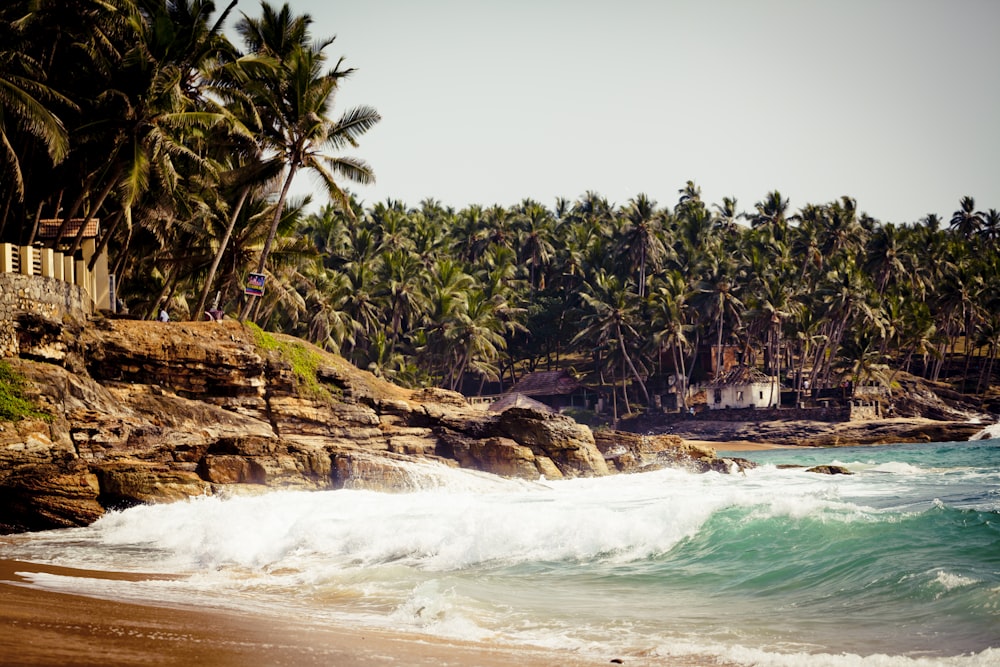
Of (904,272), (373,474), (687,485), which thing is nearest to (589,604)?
(373,474)

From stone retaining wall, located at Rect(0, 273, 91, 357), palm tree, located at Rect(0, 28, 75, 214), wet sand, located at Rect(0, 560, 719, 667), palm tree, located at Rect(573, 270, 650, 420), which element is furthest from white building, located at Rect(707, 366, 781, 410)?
wet sand, located at Rect(0, 560, 719, 667)

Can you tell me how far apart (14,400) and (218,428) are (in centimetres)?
551

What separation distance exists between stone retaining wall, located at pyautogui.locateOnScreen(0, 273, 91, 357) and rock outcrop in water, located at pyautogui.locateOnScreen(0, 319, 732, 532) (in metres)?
0.32

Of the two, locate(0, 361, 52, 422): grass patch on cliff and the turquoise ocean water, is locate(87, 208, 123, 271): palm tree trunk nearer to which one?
locate(0, 361, 52, 422): grass patch on cliff

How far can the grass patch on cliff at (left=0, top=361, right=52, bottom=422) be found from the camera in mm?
19188

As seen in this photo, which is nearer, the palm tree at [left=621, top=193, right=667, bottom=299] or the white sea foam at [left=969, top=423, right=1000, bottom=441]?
the white sea foam at [left=969, top=423, right=1000, bottom=441]

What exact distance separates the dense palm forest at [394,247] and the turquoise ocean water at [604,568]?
453 inches

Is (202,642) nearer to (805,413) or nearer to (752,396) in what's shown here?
(805,413)

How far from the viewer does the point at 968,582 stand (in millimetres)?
10336

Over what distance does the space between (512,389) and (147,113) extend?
48571 millimetres

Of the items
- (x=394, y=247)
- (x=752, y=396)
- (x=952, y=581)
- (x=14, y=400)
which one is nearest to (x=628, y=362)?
(x=752, y=396)

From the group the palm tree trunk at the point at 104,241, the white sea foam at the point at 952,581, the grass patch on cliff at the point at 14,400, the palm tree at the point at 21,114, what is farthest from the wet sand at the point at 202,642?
the palm tree trunk at the point at 104,241

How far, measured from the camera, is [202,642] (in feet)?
25.9

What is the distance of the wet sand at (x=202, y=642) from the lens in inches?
279
